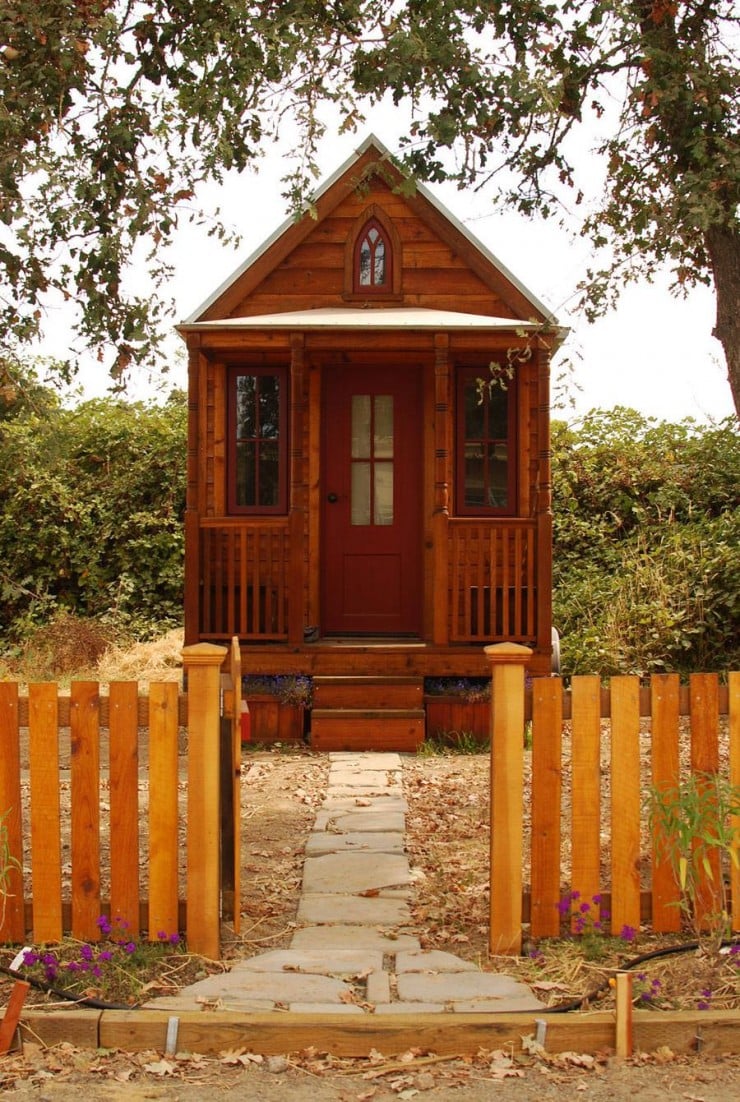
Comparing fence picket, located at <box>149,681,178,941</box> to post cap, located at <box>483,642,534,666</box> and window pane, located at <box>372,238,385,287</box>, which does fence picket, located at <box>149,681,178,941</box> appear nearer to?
post cap, located at <box>483,642,534,666</box>

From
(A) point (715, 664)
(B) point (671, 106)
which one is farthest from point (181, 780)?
(A) point (715, 664)

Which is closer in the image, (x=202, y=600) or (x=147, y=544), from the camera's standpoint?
(x=202, y=600)

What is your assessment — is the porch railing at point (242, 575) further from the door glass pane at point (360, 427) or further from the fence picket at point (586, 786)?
the fence picket at point (586, 786)

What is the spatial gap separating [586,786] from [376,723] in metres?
4.98

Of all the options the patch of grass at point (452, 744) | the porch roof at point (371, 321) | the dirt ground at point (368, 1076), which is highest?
the porch roof at point (371, 321)

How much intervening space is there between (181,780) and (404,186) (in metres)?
4.30

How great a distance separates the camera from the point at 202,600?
1049 cm

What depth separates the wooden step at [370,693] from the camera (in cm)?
985

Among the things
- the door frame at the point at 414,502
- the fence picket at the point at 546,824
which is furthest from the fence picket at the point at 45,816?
the door frame at the point at 414,502

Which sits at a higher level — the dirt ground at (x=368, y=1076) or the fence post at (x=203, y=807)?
the fence post at (x=203, y=807)

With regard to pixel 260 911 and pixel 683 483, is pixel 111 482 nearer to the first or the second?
pixel 683 483

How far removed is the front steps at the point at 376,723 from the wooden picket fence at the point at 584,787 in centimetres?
480

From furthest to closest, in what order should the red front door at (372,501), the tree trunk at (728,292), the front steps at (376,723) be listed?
the red front door at (372,501) < the front steps at (376,723) < the tree trunk at (728,292)

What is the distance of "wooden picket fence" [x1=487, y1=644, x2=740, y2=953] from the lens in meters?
4.69
